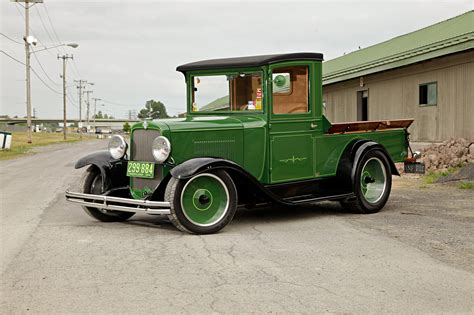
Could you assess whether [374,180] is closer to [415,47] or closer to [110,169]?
[110,169]

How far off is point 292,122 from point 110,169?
8.42 feet

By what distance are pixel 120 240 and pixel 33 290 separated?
2.00 metres

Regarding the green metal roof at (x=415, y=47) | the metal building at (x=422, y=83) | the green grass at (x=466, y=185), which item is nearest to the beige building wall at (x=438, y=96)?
the metal building at (x=422, y=83)

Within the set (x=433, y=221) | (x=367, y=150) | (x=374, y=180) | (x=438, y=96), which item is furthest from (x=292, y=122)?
(x=438, y=96)

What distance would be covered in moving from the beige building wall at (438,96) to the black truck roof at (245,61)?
23.0 ft

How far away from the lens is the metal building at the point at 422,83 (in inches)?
549

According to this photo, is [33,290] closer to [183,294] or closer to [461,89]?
[183,294]

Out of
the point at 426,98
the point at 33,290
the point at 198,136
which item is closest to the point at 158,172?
the point at 198,136

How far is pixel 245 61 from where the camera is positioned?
26.2ft

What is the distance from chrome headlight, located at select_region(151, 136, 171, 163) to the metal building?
8.45 metres

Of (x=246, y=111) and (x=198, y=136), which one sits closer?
(x=198, y=136)

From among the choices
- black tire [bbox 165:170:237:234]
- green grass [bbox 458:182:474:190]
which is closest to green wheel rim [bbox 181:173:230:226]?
black tire [bbox 165:170:237:234]

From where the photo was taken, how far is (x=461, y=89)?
46.3 ft

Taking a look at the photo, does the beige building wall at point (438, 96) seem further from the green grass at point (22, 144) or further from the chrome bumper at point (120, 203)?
the green grass at point (22, 144)
